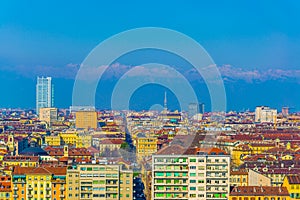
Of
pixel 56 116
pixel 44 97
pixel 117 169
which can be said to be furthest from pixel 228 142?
pixel 44 97

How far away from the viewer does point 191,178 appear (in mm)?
12875

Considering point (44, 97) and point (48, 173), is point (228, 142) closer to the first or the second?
point (48, 173)

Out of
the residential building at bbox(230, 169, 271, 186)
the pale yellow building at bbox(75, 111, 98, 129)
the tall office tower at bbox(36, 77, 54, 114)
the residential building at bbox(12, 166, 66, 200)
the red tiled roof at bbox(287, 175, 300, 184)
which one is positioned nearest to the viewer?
the residential building at bbox(12, 166, 66, 200)

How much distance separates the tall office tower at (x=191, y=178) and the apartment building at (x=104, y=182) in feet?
1.44

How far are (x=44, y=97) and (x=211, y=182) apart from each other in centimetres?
4584

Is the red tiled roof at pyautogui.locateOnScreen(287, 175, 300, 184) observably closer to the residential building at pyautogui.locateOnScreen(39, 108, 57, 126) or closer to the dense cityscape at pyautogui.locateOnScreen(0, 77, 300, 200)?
the dense cityscape at pyautogui.locateOnScreen(0, 77, 300, 200)

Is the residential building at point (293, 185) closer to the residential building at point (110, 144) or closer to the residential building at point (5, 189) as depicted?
the residential building at point (5, 189)

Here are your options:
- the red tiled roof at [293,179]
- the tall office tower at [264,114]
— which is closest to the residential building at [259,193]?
the red tiled roof at [293,179]

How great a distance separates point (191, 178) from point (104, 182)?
1.31 m

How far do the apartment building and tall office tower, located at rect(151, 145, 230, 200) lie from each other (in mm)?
438

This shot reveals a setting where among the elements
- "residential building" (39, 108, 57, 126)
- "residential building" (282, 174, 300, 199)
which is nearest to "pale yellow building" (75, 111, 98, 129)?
"residential building" (39, 108, 57, 126)

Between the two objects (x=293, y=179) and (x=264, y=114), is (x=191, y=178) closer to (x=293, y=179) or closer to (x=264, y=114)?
(x=293, y=179)

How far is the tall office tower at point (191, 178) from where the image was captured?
12836mm

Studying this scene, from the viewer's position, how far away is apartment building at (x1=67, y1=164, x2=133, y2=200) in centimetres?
1259
